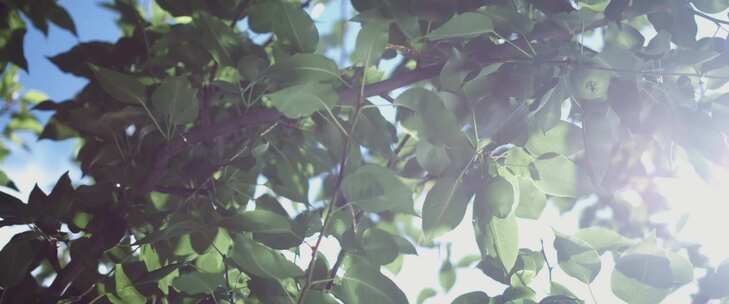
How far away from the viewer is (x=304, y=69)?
653 mm

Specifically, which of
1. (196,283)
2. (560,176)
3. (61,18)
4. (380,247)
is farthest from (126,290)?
(61,18)

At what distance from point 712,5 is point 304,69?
0.48 meters

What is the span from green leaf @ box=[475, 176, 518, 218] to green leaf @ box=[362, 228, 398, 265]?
0.38 ft

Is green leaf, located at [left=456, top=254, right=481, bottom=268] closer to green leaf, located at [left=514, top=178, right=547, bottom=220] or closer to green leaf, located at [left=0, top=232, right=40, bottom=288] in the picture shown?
green leaf, located at [left=514, top=178, right=547, bottom=220]

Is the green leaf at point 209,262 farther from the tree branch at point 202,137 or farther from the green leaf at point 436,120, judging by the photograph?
the green leaf at point 436,120

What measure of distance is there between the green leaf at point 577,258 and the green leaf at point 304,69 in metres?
0.32

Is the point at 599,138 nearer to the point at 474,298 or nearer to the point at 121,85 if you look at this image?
the point at 474,298

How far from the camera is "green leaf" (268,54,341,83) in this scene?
644 millimetres

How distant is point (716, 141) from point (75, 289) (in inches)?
31.6

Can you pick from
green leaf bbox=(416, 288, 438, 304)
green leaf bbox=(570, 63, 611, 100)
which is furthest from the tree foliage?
green leaf bbox=(416, 288, 438, 304)

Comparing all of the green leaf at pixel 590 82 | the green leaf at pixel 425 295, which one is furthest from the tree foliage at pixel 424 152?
the green leaf at pixel 425 295

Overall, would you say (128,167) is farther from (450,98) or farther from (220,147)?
(450,98)

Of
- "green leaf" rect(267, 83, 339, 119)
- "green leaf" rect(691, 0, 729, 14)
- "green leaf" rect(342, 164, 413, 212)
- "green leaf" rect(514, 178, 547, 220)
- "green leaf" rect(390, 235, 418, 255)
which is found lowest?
"green leaf" rect(390, 235, 418, 255)

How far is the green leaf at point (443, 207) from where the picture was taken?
64 cm
